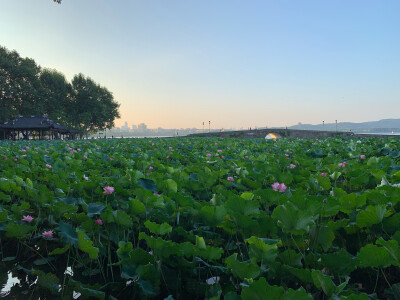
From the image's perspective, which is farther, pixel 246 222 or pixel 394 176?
pixel 394 176

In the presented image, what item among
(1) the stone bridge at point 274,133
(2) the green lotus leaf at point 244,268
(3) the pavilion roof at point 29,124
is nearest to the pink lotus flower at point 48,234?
(2) the green lotus leaf at point 244,268

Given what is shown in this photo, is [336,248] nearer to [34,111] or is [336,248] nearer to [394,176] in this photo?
[394,176]

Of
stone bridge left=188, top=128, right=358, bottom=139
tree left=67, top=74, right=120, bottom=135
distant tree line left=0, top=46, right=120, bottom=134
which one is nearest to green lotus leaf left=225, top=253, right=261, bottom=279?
distant tree line left=0, top=46, right=120, bottom=134

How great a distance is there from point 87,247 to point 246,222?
30.6 inches

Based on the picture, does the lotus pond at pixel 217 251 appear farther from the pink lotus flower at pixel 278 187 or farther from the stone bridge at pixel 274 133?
the stone bridge at pixel 274 133

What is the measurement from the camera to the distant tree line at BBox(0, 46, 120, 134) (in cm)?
3491

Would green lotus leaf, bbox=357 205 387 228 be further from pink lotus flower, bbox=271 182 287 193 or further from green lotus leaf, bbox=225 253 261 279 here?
pink lotus flower, bbox=271 182 287 193

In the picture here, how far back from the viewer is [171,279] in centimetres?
130

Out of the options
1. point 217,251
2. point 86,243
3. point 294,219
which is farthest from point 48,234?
point 294,219

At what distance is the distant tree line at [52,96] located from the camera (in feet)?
115

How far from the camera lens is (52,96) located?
41.2 metres

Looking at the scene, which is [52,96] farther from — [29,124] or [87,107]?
[29,124]

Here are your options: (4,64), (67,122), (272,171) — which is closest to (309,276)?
(272,171)

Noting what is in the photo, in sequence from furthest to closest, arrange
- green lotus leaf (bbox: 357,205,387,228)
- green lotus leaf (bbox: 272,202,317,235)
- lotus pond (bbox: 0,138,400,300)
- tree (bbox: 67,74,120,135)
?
tree (bbox: 67,74,120,135), green lotus leaf (bbox: 357,205,387,228), green lotus leaf (bbox: 272,202,317,235), lotus pond (bbox: 0,138,400,300)
